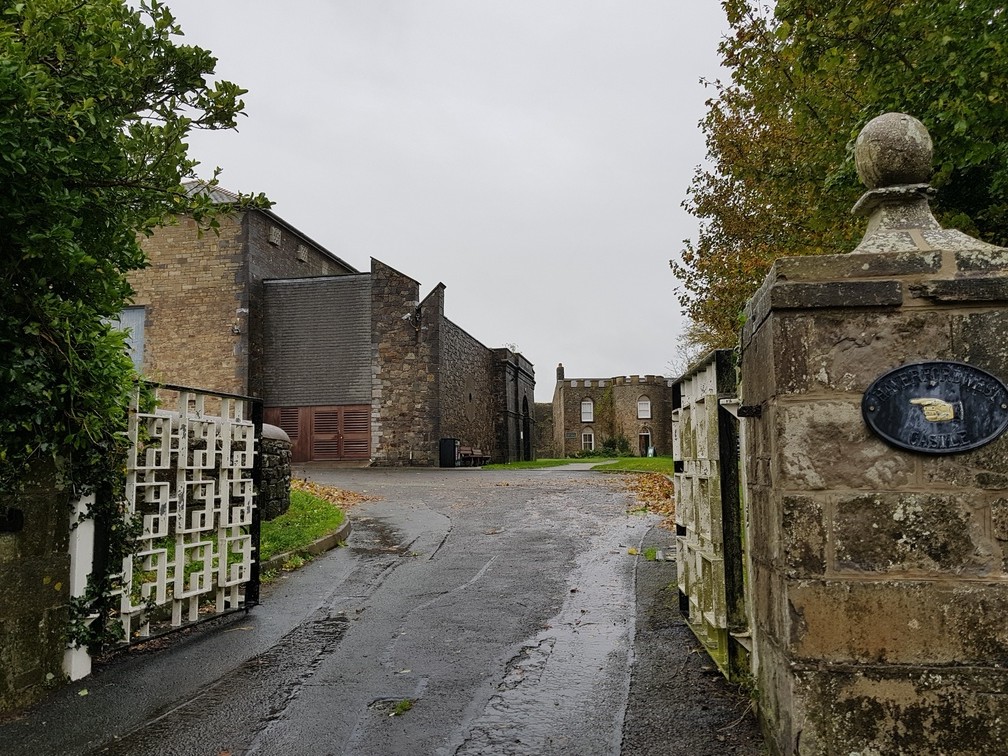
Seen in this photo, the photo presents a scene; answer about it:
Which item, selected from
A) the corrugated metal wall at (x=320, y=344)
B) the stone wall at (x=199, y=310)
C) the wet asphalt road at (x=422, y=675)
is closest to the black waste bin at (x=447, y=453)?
the corrugated metal wall at (x=320, y=344)

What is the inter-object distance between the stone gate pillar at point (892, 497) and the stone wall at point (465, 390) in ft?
86.6

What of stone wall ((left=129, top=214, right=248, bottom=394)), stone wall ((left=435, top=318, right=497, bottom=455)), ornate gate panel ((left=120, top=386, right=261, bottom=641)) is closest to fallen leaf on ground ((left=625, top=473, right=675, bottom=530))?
ornate gate panel ((left=120, top=386, right=261, bottom=641))

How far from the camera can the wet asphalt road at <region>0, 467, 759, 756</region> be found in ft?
13.4

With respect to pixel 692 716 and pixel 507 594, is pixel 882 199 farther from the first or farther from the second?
pixel 507 594

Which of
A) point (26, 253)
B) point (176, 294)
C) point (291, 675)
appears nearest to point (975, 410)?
point (291, 675)

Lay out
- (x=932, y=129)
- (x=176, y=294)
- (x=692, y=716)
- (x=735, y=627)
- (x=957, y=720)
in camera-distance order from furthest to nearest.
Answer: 1. (x=176, y=294)
2. (x=932, y=129)
3. (x=735, y=627)
4. (x=692, y=716)
5. (x=957, y=720)

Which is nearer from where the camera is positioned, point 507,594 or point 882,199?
point 882,199

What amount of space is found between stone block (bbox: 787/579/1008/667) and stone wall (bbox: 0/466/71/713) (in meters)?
4.33

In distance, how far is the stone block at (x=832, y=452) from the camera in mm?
3086

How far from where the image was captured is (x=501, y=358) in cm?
3956

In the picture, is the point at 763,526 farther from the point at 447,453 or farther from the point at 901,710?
the point at 447,453

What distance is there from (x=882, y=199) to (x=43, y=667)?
17.7 ft

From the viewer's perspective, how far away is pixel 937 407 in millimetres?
3047

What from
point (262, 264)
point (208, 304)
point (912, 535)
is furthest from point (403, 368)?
point (912, 535)
